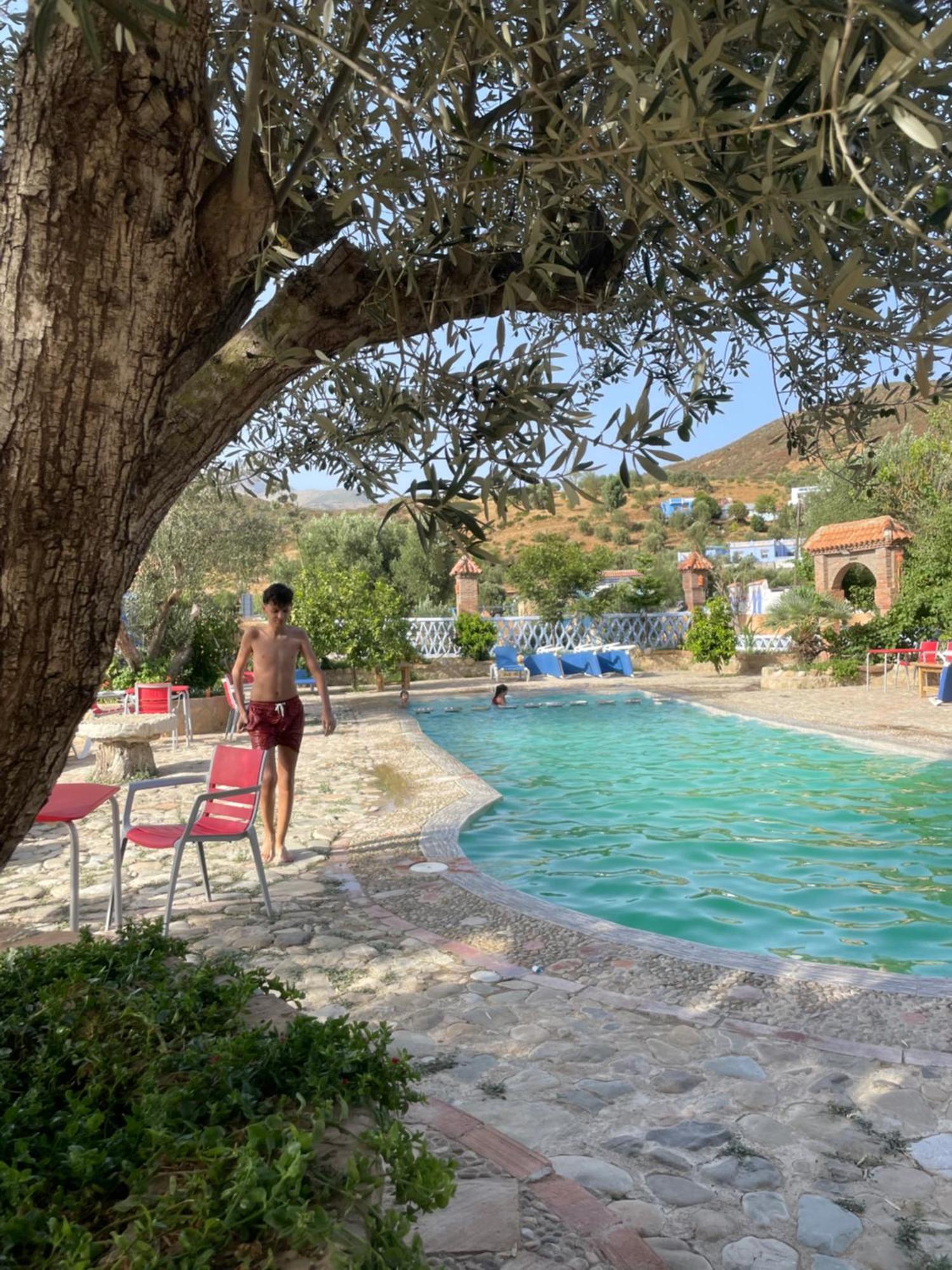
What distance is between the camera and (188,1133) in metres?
1.89

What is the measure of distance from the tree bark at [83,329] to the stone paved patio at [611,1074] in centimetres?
162

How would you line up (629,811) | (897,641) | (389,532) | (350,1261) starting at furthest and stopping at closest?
1. (389,532)
2. (897,641)
3. (629,811)
4. (350,1261)

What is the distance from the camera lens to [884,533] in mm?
20594

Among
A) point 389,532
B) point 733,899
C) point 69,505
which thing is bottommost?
point 733,899

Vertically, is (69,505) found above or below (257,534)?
below

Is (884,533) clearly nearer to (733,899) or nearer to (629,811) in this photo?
(629,811)

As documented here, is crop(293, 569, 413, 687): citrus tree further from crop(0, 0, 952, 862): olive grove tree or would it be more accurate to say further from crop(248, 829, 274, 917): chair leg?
crop(0, 0, 952, 862): olive grove tree

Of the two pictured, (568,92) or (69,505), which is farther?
(568,92)

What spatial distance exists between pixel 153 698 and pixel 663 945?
8125 millimetres

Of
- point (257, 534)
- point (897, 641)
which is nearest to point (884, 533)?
point (897, 641)

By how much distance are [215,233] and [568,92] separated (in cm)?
141

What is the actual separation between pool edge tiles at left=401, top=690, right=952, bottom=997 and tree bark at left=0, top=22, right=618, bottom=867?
3.64m

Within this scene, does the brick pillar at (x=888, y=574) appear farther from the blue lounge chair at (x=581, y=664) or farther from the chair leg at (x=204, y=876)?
the chair leg at (x=204, y=876)

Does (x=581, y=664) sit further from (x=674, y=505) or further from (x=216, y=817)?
(x=674, y=505)
